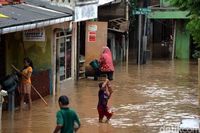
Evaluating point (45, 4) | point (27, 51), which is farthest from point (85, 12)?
point (27, 51)

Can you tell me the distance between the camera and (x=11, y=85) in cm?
1800

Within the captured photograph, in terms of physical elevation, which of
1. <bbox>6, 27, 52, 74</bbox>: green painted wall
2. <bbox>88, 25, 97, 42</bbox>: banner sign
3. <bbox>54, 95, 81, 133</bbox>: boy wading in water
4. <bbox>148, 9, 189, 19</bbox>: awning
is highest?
<bbox>148, 9, 189, 19</bbox>: awning

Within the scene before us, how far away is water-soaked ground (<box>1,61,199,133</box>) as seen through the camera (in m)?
16.8

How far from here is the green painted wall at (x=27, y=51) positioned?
20922 mm

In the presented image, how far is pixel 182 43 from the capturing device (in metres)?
42.5

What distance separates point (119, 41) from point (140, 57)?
3.83m

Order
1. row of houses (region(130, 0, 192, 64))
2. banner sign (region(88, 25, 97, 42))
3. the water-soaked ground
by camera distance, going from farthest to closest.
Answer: row of houses (region(130, 0, 192, 64))
banner sign (region(88, 25, 97, 42))
the water-soaked ground

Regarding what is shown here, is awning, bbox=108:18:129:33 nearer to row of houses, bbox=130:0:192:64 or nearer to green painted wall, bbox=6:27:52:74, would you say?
row of houses, bbox=130:0:192:64

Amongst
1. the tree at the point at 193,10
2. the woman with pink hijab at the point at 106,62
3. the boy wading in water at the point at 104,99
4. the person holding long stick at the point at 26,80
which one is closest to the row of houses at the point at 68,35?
the person holding long stick at the point at 26,80

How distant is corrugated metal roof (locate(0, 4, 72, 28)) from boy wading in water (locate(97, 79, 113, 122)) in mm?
2880

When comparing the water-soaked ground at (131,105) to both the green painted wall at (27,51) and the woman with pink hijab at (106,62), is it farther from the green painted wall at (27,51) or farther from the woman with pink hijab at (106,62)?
the green painted wall at (27,51)

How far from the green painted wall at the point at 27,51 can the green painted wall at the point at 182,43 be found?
65.3 ft

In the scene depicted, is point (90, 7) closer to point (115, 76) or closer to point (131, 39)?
point (115, 76)

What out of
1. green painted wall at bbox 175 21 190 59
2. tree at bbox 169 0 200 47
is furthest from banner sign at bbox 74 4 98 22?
green painted wall at bbox 175 21 190 59
